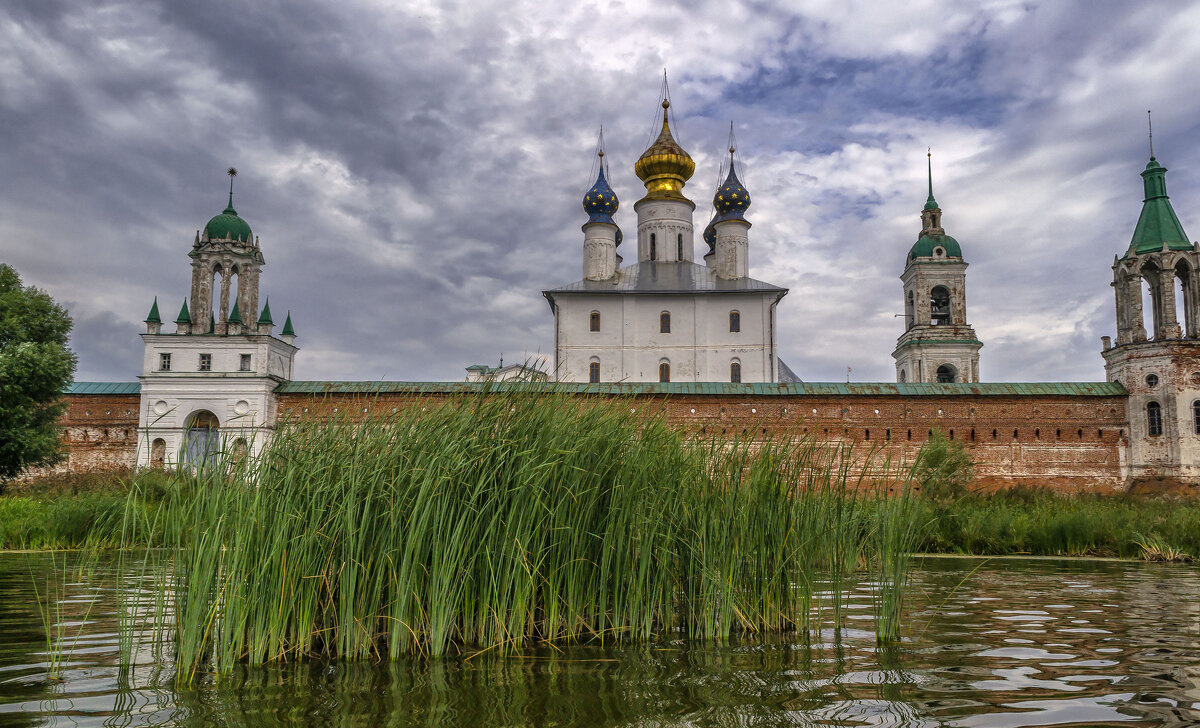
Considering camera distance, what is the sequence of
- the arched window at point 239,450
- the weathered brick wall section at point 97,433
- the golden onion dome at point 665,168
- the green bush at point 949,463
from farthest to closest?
the golden onion dome at point 665,168 < the weathered brick wall section at point 97,433 < the green bush at point 949,463 < the arched window at point 239,450

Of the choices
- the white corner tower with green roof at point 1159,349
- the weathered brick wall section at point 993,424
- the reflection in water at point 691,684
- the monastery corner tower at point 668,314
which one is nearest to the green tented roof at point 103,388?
the weathered brick wall section at point 993,424

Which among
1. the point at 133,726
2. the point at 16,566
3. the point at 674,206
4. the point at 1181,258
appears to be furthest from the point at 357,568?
the point at 674,206

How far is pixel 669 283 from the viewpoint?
3325 centimetres

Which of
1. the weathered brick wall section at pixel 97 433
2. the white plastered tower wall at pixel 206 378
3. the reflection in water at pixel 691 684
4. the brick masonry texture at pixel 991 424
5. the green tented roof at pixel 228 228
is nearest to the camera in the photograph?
the reflection in water at pixel 691 684

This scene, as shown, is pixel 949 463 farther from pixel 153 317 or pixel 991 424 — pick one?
pixel 153 317

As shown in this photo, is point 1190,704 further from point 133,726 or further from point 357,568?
point 133,726

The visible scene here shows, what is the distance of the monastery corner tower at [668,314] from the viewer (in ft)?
105

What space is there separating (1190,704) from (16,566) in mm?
9871

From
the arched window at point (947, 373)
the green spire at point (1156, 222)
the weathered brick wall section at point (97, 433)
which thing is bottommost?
the weathered brick wall section at point (97, 433)

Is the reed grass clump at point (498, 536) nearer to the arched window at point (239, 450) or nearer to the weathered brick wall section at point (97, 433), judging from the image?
the arched window at point (239, 450)

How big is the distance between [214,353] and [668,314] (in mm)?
16460

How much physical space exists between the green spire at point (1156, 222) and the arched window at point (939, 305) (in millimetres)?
12609

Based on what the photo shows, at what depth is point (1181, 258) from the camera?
76.2 feet

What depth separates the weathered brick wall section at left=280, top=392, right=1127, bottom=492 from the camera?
20875 mm
